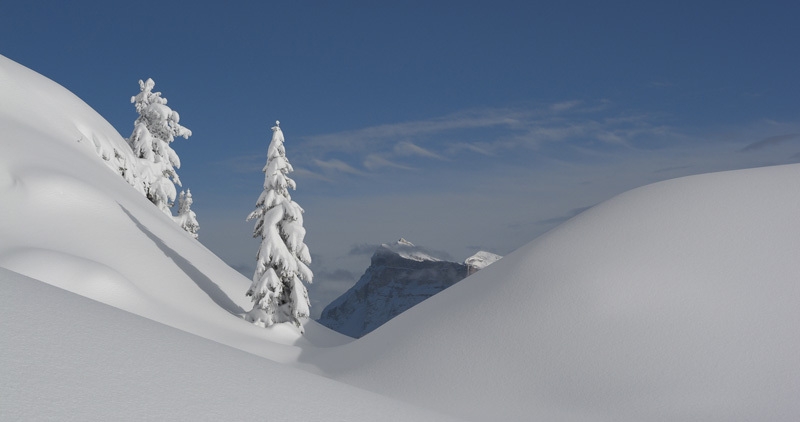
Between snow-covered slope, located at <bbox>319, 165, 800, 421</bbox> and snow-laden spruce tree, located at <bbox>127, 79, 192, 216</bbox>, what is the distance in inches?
964

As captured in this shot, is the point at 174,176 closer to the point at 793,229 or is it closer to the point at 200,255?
the point at 200,255

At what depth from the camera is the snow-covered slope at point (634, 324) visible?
36.1 feet

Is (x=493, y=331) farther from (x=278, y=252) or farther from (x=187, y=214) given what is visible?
(x=187, y=214)

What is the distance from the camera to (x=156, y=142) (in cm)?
3753

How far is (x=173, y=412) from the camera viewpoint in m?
4.02

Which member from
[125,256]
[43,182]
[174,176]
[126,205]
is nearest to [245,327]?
[125,256]

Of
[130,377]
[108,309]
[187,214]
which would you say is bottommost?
[130,377]

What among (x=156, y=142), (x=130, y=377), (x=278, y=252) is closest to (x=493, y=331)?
(x=130, y=377)

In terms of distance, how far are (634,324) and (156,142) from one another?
33291 mm

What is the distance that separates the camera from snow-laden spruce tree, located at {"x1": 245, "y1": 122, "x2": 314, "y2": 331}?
2522cm

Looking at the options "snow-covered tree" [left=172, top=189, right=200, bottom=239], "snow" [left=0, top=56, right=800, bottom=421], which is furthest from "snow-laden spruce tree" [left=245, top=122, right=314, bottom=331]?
"snow-covered tree" [left=172, top=189, right=200, bottom=239]

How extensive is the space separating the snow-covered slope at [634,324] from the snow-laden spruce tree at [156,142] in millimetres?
24487

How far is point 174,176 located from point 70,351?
36.3 m

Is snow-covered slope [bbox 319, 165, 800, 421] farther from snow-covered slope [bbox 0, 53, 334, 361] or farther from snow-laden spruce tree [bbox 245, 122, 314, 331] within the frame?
snow-laden spruce tree [bbox 245, 122, 314, 331]
